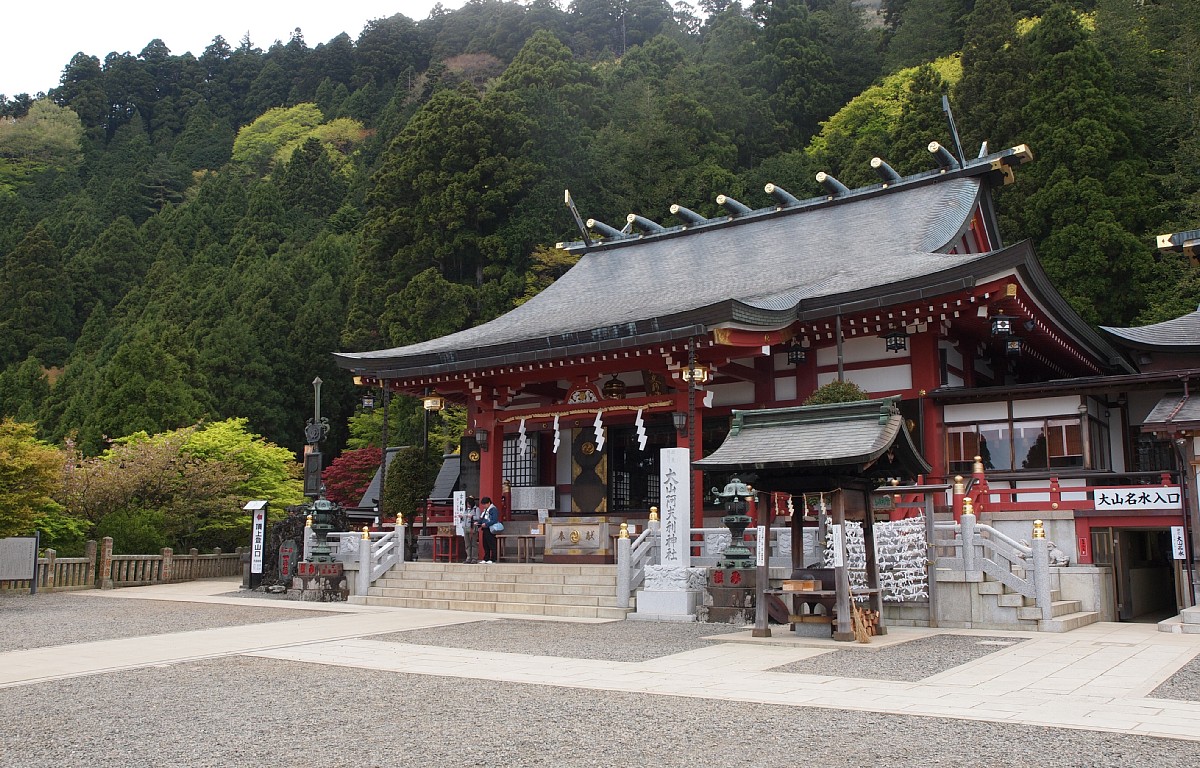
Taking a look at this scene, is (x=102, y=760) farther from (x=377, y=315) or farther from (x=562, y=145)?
(x=562, y=145)

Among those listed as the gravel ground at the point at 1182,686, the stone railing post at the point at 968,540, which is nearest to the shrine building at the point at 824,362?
the stone railing post at the point at 968,540

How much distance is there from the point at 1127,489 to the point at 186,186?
65.2 metres

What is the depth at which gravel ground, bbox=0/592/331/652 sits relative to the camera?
11.9 metres

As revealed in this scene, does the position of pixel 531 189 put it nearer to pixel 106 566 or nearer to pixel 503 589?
pixel 106 566

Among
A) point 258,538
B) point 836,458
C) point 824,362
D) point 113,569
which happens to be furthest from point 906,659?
point 113,569

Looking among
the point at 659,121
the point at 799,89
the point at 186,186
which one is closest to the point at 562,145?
the point at 659,121

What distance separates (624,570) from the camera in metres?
14.5

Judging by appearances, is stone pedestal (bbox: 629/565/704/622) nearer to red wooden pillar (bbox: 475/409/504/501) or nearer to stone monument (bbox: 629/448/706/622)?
stone monument (bbox: 629/448/706/622)

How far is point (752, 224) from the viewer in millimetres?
24609

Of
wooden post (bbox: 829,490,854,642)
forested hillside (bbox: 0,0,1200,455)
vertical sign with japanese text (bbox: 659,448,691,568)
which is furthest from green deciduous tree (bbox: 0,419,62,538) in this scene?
forested hillside (bbox: 0,0,1200,455)

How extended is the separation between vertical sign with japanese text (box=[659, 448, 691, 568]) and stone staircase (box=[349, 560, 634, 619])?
44.3 inches

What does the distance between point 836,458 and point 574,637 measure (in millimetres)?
3964

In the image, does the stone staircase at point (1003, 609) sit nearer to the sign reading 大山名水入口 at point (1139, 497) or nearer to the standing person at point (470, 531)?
the sign reading 大山名水入口 at point (1139, 497)

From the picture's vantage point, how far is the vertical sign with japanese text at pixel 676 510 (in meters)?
14.1
